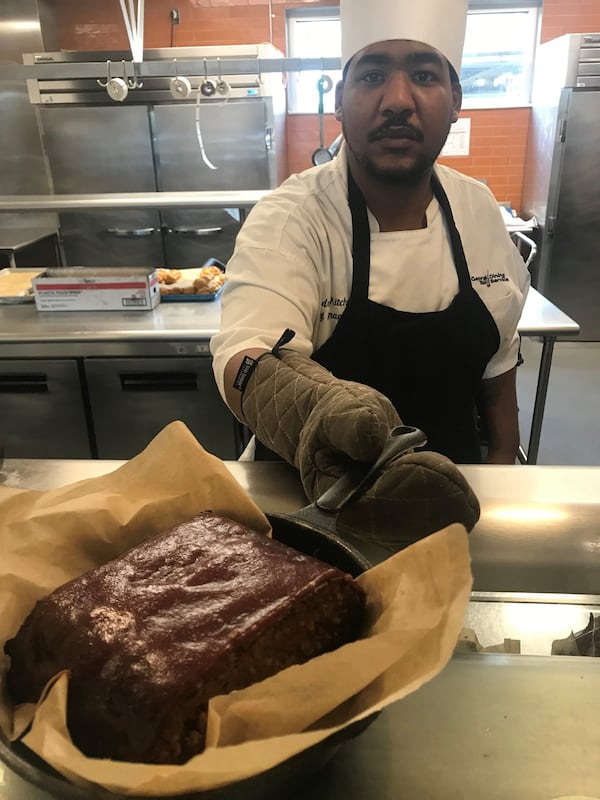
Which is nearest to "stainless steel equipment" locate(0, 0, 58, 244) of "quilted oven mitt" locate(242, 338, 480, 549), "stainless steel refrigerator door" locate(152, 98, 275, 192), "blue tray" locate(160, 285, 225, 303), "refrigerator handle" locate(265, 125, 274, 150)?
"stainless steel refrigerator door" locate(152, 98, 275, 192)

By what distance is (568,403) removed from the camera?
12.5 ft

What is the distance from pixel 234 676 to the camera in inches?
15.9

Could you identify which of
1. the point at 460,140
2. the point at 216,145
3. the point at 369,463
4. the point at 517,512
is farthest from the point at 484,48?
the point at 369,463

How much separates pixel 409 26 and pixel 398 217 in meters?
0.35

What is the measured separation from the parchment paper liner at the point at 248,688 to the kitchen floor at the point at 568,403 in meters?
2.74

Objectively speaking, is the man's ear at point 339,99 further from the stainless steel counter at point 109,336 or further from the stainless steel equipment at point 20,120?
the stainless steel equipment at point 20,120

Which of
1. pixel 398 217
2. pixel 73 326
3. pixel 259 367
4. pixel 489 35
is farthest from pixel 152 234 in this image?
pixel 259 367

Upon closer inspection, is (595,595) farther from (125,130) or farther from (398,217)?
(125,130)

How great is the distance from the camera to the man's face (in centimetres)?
123

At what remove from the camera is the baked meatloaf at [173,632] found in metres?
0.39

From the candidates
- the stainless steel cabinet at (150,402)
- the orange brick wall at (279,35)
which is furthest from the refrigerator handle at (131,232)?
the stainless steel cabinet at (150,402)

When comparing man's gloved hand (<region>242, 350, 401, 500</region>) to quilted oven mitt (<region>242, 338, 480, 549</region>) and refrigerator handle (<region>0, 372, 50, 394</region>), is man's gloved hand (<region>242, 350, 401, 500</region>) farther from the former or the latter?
refrigerator handle (<region>0, 372, 50, 394</region>)

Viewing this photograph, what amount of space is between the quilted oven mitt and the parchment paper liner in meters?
0.12

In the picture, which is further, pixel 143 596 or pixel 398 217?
pixel 398 217
